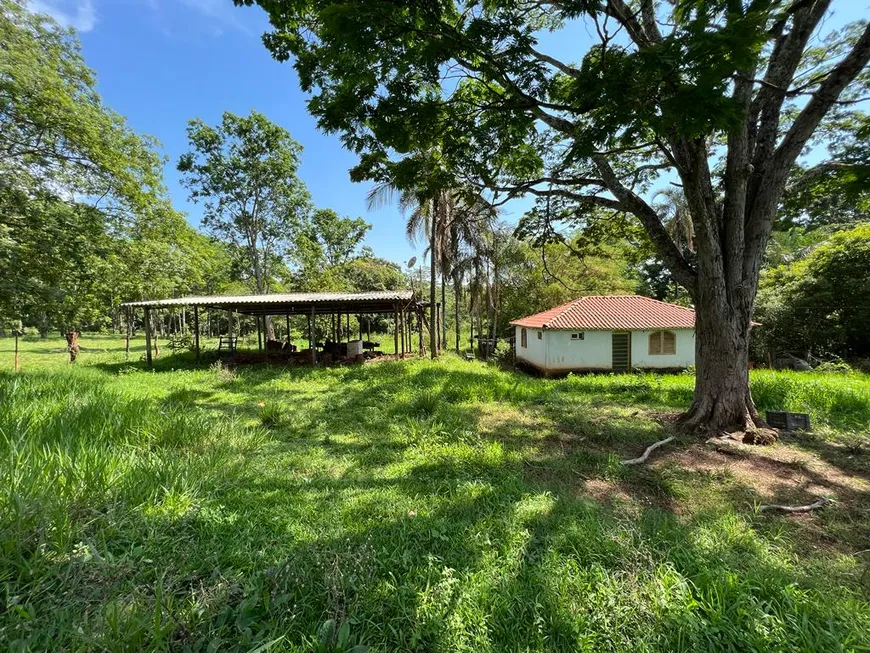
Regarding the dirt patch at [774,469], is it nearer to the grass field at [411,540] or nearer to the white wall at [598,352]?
the grass field at [411,540]

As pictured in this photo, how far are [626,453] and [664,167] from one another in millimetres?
5350

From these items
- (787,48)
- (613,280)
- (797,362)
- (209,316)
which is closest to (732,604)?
(787,48)

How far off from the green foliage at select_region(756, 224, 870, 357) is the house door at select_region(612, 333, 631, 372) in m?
7.01

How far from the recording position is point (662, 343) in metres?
15.6

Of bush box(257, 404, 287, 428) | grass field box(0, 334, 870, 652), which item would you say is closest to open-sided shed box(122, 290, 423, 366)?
bush box(257, 404, 287, 428)

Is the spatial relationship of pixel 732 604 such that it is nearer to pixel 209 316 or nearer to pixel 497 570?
pixel 497 570

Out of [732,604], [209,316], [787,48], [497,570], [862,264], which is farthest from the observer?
[209,316]

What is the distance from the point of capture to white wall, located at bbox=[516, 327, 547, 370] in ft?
51.3

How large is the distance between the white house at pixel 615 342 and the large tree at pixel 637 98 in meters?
9.04

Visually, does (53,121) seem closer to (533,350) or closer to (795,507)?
(795,507)

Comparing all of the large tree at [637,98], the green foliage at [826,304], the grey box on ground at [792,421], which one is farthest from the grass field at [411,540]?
the green foliage at [826,304]

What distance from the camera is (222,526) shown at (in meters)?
2.71

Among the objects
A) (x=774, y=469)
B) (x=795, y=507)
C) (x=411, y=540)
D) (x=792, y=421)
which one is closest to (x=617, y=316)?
(x=792, y=421)

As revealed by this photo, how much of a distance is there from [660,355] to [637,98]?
14735mm
